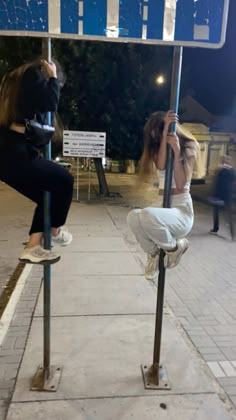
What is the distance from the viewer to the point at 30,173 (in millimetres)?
2127

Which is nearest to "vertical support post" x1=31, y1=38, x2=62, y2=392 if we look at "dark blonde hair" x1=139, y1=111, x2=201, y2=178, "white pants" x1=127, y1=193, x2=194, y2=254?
"white pants" x1=127, y1=193, x2=194, y2=254

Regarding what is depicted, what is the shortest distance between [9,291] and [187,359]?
2.52 m

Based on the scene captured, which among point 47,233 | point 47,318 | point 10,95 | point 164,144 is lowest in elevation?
point 47,318

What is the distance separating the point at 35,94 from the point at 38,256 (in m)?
1.01

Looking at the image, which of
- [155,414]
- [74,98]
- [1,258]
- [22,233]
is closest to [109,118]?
[74,98]

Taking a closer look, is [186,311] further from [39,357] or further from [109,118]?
[109,118]

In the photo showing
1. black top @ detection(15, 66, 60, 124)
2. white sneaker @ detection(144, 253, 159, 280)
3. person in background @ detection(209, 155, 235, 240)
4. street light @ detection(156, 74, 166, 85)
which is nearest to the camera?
black top @ detection(15, 66, 60, 124)

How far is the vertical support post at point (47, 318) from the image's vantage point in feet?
7.58

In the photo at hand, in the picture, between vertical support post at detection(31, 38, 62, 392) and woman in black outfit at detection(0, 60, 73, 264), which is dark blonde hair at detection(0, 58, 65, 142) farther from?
vertical support post at detection(31, 38, 62, 392)

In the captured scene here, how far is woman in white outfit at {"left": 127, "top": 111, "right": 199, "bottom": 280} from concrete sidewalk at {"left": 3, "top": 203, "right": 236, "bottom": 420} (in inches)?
32.2

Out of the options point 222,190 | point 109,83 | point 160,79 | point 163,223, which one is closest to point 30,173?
point 163,223

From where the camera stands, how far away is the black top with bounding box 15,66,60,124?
6.64 ft

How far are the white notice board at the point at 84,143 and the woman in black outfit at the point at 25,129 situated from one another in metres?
9.58

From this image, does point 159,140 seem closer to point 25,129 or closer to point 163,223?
point 163,223
